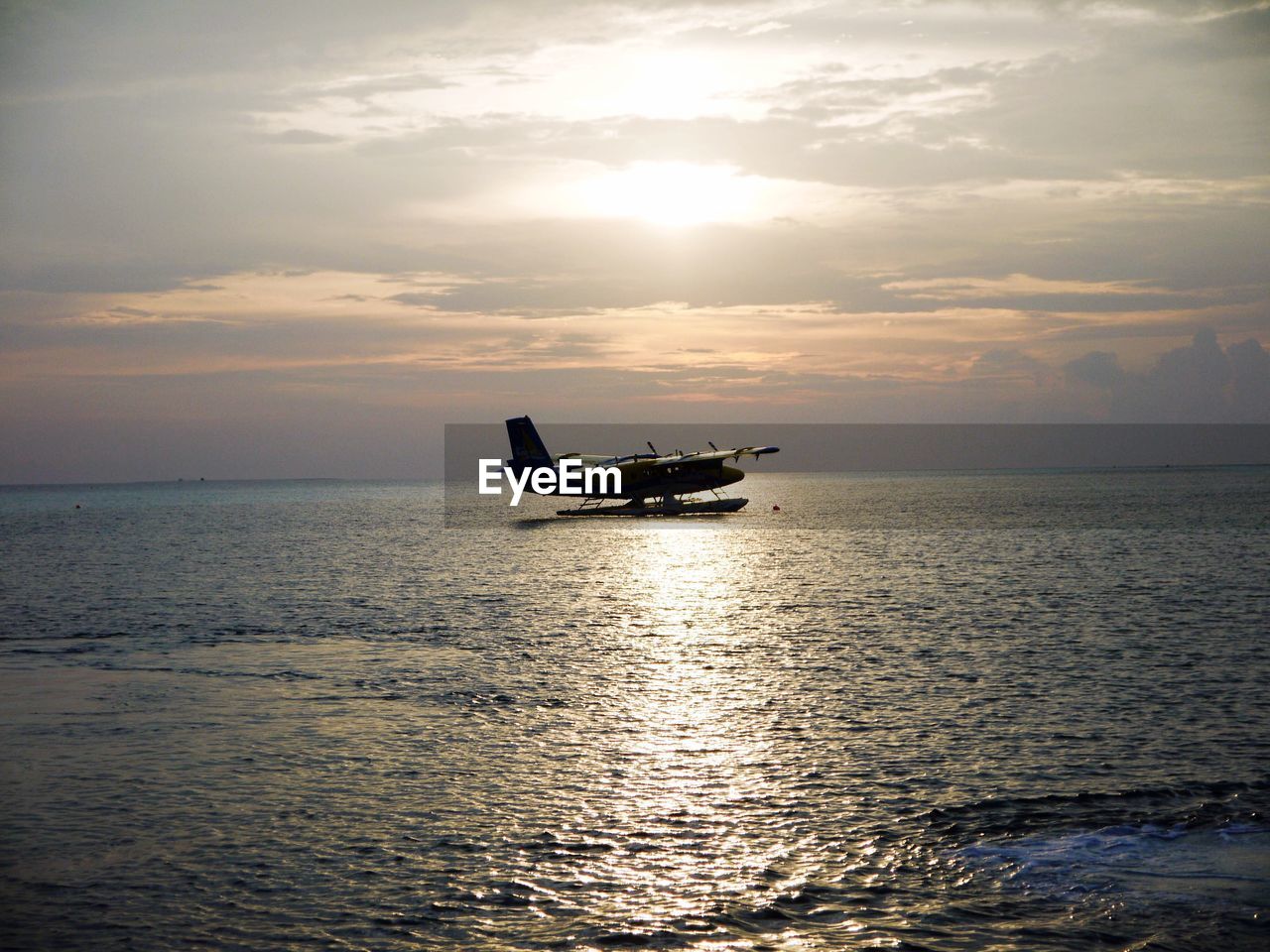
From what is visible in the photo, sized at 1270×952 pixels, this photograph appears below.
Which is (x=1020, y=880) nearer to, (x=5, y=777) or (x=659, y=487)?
(x=5, y=777)

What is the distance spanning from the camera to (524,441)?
384 ft

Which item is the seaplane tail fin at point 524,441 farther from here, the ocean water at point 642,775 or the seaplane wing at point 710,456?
the ocean water at point 642,775

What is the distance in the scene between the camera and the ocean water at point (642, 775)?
12.8m

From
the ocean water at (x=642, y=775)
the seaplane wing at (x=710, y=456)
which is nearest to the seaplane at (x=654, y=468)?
the seaplane wing at (x=710, y=456)

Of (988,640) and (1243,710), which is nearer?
(1243,710)

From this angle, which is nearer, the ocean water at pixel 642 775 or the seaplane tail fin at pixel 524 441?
the ocean water at pixel 642 775

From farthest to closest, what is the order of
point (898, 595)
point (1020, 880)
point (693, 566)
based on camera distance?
point (693, 566) < point (898, 595) < point (1020, 880)

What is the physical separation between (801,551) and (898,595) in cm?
3151

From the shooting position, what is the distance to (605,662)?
102 ft

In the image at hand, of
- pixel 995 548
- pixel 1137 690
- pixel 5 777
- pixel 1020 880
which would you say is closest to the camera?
pixel 1020 880

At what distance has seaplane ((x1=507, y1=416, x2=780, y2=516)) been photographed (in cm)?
10988

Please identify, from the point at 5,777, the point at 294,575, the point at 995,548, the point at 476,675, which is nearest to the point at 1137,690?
the point at 476,675

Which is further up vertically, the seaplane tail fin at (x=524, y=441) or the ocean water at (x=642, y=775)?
the seaplane tail fin at (x=524, y=441)

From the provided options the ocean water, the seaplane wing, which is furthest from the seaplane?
the ocean water
